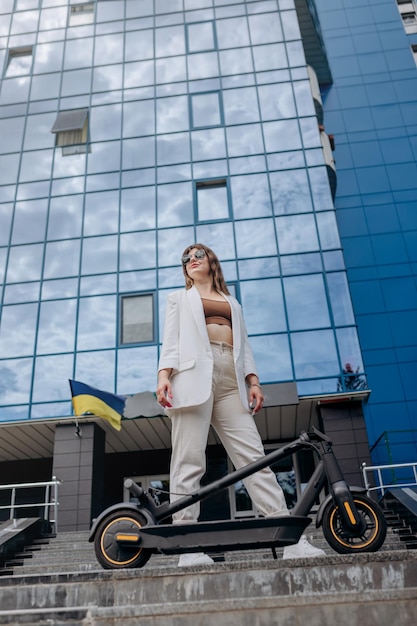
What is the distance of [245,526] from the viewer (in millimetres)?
3680

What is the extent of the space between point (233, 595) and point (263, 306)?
12531 mm

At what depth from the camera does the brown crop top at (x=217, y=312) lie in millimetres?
4789

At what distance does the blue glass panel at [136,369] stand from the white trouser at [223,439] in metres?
10.1

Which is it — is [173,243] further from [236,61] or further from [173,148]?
[236,61]

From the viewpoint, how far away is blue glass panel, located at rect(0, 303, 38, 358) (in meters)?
15.4

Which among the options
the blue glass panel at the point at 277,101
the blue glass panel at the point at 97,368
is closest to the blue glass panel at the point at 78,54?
the blue glass panel at the point at 277,101

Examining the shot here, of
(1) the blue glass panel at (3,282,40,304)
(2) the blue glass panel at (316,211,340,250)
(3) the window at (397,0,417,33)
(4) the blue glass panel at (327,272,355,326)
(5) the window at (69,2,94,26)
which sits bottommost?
(4) the blue glass panel at (327,272,355,326)

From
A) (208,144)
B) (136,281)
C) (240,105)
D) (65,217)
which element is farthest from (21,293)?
(240,105)

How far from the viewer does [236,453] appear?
4328mm

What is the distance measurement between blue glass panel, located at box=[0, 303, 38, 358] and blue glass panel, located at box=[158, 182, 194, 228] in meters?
4.46

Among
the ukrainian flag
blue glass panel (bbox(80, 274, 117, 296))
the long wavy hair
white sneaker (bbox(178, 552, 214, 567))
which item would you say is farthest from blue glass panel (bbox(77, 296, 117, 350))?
white sneaker (bbox(178, 552, 214, 567))

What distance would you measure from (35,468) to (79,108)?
38.0 ft

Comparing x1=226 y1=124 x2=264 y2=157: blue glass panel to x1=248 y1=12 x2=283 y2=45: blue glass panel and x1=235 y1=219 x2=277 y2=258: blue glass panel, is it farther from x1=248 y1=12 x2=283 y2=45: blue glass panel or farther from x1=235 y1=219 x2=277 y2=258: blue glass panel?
x1=248 y1=12 x2=283 y2=45: blue glass panel

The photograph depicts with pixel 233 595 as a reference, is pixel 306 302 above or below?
above
